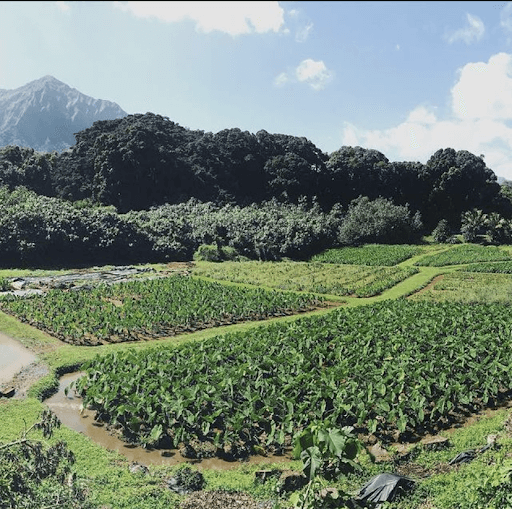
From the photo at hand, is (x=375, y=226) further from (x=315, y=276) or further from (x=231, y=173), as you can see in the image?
(x=231, y=173)

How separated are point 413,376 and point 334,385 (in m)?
2.36

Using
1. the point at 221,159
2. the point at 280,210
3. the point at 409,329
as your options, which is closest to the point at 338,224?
the point at 280,210

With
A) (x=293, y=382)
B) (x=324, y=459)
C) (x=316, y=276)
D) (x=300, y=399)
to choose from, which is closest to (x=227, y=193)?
(x=316, y=276)

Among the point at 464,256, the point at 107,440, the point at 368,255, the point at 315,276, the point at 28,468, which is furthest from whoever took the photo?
the point at 368,255

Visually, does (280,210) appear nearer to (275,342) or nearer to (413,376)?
(275,342)

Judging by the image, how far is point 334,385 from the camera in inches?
487

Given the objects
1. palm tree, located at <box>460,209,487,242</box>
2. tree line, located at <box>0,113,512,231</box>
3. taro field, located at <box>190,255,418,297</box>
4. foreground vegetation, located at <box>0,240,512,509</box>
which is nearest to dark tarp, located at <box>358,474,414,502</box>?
foreground vegetation, located at <box>0,240,512,509</box>

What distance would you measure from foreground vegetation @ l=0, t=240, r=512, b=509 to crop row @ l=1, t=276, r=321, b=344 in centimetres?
156

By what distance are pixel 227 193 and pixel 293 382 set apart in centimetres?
5012

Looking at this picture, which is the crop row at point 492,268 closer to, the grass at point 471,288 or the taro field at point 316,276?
the grass at point 471,288

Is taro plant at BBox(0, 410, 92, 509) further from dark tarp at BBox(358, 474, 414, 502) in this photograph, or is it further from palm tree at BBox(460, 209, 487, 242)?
palm tree at BBox(460, 209, 487, 242)

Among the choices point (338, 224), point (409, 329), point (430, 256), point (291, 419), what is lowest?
point (291, 419)

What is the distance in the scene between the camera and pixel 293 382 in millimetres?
12516

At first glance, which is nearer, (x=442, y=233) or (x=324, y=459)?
(x=324, y=459)
